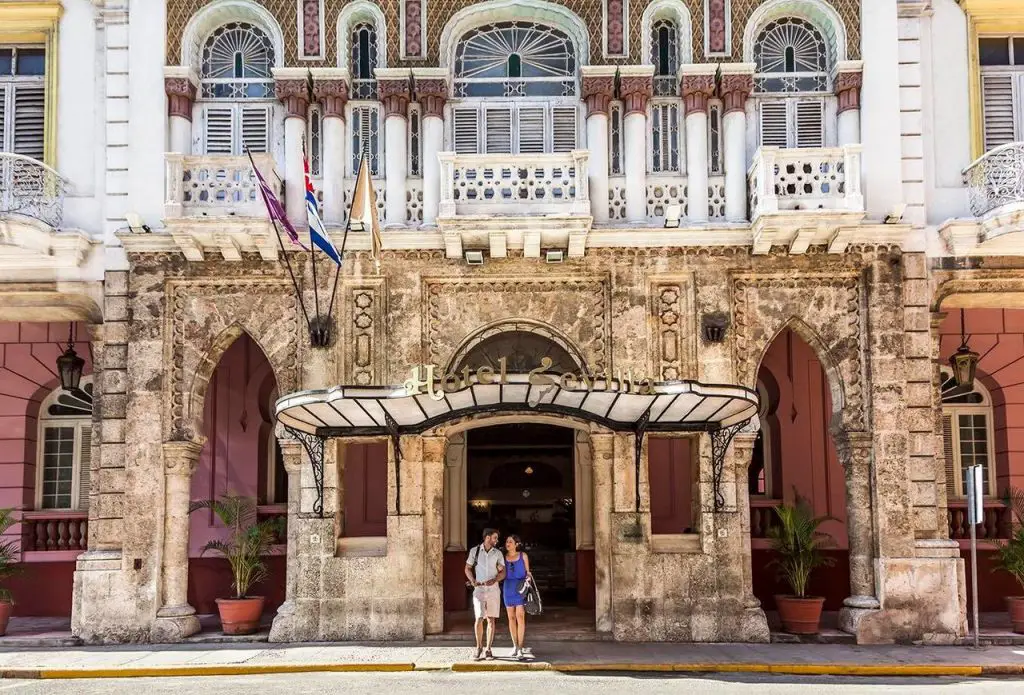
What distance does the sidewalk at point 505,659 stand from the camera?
14.1 meters

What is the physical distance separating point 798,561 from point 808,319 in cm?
356

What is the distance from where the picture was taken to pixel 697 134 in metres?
17.3

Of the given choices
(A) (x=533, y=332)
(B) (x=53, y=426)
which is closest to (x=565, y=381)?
(A) (x=533, y=332)

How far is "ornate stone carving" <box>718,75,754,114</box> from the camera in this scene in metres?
17.3

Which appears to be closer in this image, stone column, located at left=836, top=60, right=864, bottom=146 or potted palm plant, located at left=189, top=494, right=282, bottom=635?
potted palm plant, located at left=189, top=494, right=282, bottom=635

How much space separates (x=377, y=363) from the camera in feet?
55.7

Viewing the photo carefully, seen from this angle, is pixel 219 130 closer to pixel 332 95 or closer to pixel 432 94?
pixel 332 95

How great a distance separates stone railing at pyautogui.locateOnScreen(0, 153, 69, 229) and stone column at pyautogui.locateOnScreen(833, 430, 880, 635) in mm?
12054

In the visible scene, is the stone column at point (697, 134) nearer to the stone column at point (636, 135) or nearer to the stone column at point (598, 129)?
the stone column at point (636, 135)

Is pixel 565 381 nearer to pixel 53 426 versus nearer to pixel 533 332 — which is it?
pixel 533 332

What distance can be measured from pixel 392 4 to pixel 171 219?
15.5ft

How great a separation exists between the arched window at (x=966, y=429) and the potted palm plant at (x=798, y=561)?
392cm

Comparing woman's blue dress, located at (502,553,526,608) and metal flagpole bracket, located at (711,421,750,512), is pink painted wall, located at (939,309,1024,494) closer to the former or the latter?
metal flagpole bracket, located at (711,421,750,512)

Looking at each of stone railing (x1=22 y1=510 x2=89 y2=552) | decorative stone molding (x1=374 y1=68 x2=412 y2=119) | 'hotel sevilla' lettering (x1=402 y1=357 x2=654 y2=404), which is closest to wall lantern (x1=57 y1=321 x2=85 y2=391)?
stone railing (x1=22 y1=510 x2=89 y2=552)
